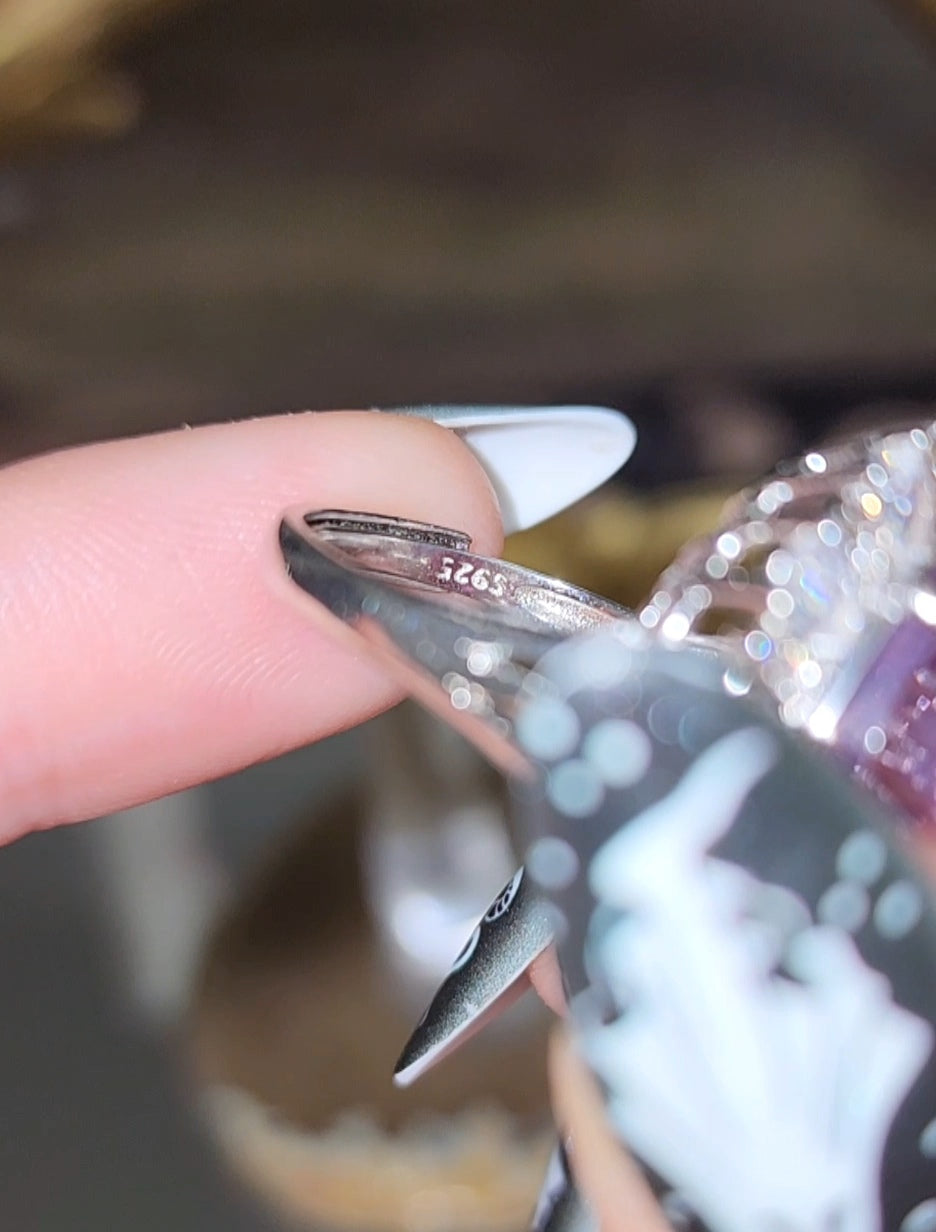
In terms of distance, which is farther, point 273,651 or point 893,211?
point 893,211

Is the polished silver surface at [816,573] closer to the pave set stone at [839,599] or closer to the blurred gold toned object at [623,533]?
the pave set stone at [839,599]

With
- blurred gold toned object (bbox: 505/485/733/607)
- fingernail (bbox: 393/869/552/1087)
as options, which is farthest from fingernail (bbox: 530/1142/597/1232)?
blurred gold toned object (bbox: 505/485/733/607)

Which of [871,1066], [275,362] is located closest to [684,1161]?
[871,1066]

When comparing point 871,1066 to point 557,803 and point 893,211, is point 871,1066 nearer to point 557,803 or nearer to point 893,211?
point 557,803

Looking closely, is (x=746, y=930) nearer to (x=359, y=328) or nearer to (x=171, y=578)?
(x=171, y=578)

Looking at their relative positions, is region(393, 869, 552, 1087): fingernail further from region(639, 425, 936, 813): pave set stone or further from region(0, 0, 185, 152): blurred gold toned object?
region(0, 0, 185, 152): blurred gold toned object

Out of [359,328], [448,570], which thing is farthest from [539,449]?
[359,328]
